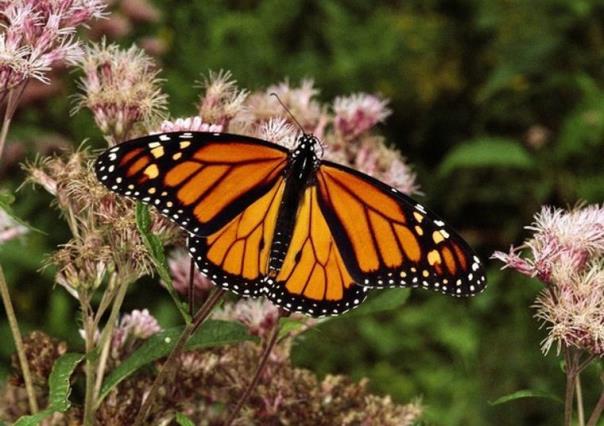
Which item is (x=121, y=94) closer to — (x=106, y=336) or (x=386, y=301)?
(x=106, y=336)

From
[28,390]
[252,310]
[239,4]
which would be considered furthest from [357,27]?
[28,390]

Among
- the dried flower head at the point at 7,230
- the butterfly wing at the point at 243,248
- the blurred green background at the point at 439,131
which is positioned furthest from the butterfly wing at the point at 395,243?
the blurred green background at the point at 439,131

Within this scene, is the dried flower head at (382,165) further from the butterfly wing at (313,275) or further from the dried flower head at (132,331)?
the dried flower head at (132,331)

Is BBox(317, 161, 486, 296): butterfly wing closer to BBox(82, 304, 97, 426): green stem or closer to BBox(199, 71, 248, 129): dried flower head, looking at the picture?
BBox(199, 71, 248, 129): dried flower head

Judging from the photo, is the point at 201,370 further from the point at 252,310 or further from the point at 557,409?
the point at 557,409

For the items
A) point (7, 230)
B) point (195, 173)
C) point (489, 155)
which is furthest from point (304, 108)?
point (489, 155)
